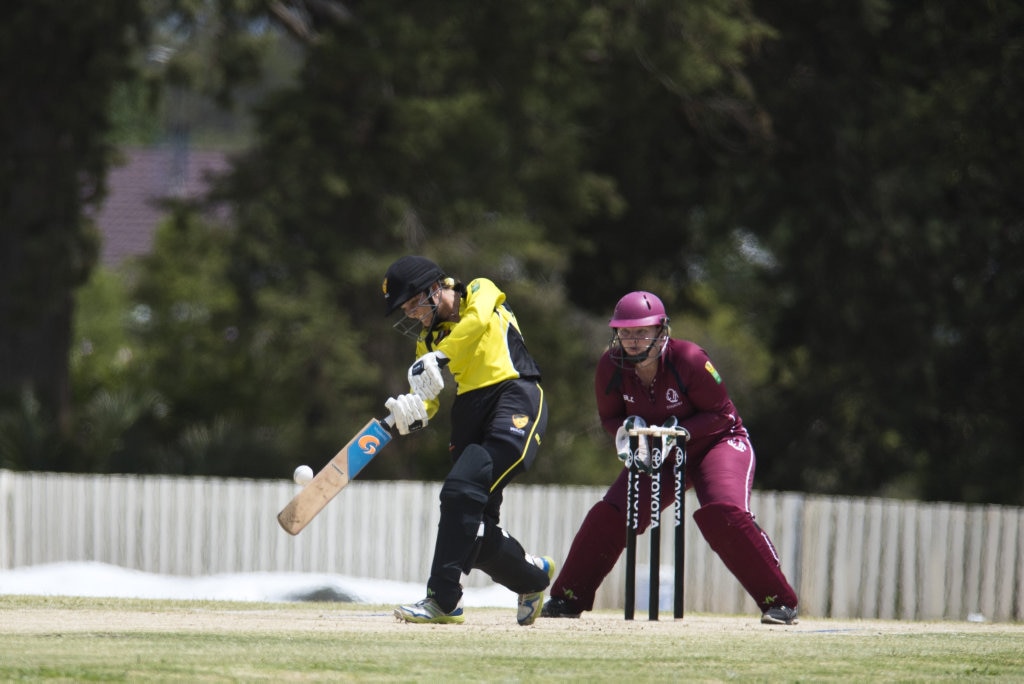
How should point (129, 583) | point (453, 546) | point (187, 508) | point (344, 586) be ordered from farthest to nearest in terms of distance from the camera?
point (187, 508), point (129, 583), point (344, 586), point (453, 546)

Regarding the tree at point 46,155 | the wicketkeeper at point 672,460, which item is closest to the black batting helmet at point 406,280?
the wicketkeeper at point 672,460

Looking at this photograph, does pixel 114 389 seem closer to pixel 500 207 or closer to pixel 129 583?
pixel 500 207

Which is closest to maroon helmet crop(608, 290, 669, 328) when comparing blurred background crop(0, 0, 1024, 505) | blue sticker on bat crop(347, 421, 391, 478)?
blue sticker on bat crop(347, 421, 391, 478)

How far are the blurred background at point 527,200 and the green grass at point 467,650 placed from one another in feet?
32.6

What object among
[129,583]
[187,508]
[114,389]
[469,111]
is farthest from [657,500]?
[114,389]

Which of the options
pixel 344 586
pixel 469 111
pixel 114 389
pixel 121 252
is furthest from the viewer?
pixel 121 252

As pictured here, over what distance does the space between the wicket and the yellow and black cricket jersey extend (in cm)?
64

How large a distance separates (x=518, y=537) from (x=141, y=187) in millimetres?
34481

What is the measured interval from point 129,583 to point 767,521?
529 centimetres

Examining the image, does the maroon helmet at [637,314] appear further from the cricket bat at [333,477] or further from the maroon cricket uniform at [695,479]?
the cricket bat at [333,477]

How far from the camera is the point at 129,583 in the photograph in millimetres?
13445

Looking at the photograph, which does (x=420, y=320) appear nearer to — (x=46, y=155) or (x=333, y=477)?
(x=333, y=477)

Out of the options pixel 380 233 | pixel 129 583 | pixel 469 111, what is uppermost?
pixel 469 111

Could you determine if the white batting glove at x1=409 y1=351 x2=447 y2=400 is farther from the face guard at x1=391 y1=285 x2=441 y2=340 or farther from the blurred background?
the blurred background
